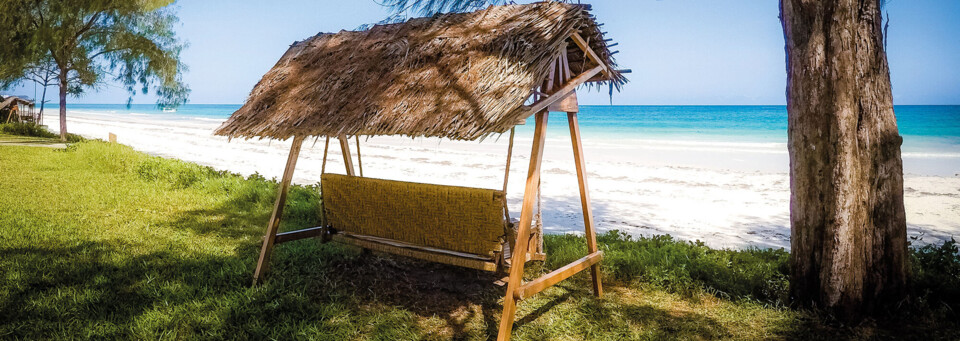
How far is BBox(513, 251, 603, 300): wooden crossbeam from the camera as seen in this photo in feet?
12.1

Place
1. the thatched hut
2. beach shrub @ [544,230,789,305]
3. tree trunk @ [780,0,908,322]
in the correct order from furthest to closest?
the thatched hut, beach shrub @ [544,230,789,305], tree trunk @ [780,0,908,322]

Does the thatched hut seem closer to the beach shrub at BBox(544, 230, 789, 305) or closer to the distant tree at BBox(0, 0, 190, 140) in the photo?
the distant tree at BBox(0, 0, 190, 140)

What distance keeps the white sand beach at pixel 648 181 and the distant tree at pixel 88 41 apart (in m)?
3.09

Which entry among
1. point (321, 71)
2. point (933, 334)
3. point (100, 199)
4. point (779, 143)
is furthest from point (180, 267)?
point (779, 143)

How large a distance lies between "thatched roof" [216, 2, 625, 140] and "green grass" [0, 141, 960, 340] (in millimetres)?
1373

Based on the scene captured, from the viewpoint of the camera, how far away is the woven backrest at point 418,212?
4141 mm

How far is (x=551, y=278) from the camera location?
3.94 m

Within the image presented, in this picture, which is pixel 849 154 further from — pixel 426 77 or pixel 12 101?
pixel 12 101

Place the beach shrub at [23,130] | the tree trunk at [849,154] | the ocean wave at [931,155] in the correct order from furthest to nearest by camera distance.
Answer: the beach shrub at [23,130]
the ocean wave at [931,155]
the tree trunk at [849,154]

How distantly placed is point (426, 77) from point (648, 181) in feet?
34.3

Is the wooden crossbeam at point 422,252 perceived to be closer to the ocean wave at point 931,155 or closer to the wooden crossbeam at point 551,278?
the wooden crossbeam at point 551,278

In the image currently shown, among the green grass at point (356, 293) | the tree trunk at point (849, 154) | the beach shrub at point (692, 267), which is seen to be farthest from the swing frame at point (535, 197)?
the tree trunk at point (849, 154)

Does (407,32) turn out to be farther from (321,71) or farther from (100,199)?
(100,199)

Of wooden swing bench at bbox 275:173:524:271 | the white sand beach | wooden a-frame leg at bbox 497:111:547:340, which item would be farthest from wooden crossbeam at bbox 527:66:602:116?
the white sand beach
